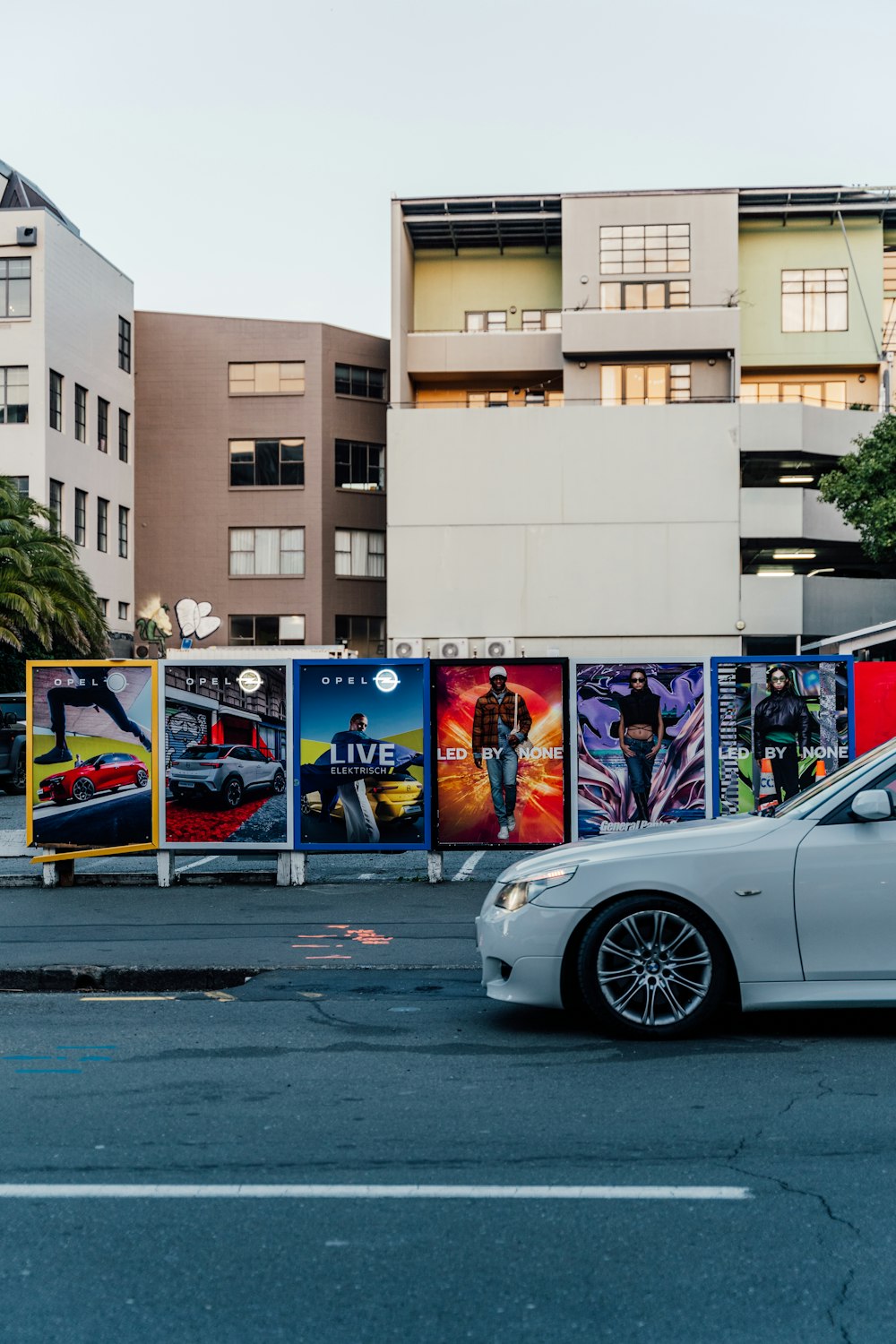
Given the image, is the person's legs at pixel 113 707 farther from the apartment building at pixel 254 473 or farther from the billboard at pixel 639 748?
the apartment building at pixel 254 473

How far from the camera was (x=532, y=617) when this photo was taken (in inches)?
1858

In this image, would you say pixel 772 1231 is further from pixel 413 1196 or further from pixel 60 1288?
pixel 60 1288

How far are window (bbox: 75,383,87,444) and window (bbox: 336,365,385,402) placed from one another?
9.84 meters

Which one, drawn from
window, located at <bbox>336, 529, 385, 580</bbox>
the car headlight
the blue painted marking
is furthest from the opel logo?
window, located at <bbox>336, 529, 385, 580</bbox>

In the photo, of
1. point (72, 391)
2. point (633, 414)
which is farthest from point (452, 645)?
point (72, 391)

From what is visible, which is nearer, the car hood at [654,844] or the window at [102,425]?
the car hood at [654,844]

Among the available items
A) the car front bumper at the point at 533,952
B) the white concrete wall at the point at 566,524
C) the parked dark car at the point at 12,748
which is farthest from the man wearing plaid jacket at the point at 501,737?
the white concrete wall at the point at 566,524

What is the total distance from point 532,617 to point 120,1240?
142 feet

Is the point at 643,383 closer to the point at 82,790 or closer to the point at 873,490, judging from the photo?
the point at 873,490

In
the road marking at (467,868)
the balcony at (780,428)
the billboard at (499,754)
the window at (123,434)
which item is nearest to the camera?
the billboard at (499,754)

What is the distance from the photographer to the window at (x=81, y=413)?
49.1m

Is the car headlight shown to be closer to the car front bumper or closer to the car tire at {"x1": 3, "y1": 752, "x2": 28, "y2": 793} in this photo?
the car front bumper

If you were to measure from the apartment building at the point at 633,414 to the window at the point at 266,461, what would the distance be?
5592 mm

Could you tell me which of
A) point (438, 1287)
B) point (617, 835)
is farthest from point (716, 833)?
point (438, 1287)
